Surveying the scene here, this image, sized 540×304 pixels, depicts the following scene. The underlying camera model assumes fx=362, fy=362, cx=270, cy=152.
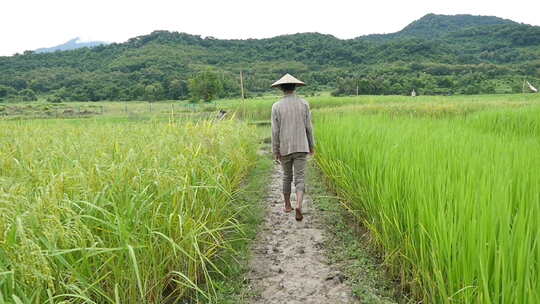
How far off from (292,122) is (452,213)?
2660 millimetres

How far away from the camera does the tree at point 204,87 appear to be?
3566 centimetres

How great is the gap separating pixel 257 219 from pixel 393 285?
6.54ft

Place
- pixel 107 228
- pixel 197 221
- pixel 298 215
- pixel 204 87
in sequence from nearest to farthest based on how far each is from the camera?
pixel 107 228
pixel 197 221
pixel 298 215
pixel 204 87

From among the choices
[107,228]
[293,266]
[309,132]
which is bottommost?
[293,266]

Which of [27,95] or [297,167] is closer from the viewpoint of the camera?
[297,167]

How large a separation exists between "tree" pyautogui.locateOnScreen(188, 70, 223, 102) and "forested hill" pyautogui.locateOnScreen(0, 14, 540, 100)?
50cm

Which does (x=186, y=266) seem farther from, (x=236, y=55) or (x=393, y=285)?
(x=236, y=55)

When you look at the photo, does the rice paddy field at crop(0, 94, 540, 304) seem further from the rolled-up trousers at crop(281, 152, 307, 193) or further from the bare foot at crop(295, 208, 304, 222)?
the bare foot at crop(295, 208, 304, 222)

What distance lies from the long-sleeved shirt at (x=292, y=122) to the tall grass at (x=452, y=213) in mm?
681

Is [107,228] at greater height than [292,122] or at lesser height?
lesser

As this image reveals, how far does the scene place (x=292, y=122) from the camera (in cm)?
439

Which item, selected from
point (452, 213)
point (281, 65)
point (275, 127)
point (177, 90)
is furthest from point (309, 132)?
point (281, 65)

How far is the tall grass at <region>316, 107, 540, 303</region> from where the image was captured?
1530 millimetres

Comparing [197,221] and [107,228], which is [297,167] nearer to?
[197,221]
